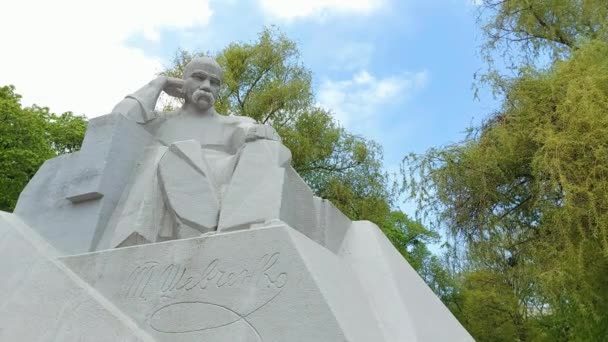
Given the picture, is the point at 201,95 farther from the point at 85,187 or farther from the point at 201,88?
the point at 85,187

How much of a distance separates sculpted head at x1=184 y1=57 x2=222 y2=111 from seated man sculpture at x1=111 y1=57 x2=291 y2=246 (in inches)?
9.8

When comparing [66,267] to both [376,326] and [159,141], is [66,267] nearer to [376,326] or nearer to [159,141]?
[159,141]

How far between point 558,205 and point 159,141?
4.28 meters

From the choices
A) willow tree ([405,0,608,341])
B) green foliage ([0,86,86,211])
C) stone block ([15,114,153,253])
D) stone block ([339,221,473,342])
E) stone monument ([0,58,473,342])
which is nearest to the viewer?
stone monument ([0,58,473,342])

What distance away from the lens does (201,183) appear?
3.86 m

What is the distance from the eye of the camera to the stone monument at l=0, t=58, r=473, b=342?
3.20 meters

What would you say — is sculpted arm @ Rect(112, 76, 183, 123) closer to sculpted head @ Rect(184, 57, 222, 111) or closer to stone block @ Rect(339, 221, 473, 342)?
sculpted head @ Rect(184, 57, 222, 111)

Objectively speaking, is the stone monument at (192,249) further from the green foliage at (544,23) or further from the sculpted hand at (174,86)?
the green foliage at (544,23)

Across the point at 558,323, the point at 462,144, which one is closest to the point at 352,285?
the point at 462,144

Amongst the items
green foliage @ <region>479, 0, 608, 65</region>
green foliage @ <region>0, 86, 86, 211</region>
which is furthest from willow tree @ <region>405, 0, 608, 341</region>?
green foliage @ <region>0, 86, 86, 211</region>

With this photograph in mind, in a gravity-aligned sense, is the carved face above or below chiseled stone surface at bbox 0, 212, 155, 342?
above

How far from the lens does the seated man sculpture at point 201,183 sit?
3715 millimetres

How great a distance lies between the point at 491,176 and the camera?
7.57 metres
